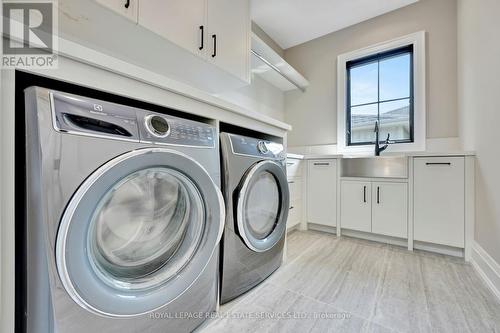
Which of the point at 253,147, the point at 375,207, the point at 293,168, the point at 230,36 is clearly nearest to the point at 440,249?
the point at 375,207

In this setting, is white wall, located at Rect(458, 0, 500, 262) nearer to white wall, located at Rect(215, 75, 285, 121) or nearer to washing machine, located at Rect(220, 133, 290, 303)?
washing machine, located at Rect(220, 133, 290, 303)

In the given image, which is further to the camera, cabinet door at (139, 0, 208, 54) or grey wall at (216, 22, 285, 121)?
grey wall at (216, 22, 285, 121)

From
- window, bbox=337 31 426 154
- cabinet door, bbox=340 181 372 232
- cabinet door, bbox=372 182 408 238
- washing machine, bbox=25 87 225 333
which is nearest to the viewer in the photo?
washing machine, bbox=25 87 225 333

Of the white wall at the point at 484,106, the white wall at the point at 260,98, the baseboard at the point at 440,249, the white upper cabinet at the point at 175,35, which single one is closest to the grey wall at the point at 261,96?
the white wall at the point at 260,98

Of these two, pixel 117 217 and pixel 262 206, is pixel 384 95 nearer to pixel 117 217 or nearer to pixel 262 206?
pixel 262 206

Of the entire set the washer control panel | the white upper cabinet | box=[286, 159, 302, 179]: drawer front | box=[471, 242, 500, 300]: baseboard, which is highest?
the white upper cabinet

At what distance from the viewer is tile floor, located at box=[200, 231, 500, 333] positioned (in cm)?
92

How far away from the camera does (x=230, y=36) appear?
1.72 metres

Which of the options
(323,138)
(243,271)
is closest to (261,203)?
(243,271)

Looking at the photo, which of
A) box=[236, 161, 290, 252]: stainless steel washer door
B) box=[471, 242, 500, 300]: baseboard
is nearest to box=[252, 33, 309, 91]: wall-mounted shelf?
box=[236, 161, 290, 252]: stainless steel washer door

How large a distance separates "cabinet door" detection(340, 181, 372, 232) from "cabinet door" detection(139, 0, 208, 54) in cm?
181

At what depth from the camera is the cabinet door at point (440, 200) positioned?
5.37ft

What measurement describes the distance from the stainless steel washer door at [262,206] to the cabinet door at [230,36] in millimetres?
983

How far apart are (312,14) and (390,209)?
229 cm
